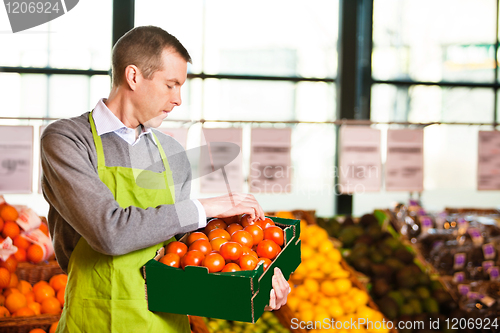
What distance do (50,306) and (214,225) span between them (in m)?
1.27

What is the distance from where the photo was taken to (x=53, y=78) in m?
3.24

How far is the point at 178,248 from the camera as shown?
1132mm

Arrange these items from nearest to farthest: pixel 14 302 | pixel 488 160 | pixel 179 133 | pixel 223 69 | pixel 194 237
→ pixel 194 237 < pixel 14 302 < pixel 179 133 < pixel 488 160 < pixel 223 69

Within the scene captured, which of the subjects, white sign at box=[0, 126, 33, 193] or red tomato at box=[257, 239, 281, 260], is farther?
white sign at box=[0, 126, 33, 193]

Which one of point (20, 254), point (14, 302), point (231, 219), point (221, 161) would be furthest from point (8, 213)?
point (231, 219)

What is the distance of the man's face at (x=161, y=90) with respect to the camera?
3.80ft

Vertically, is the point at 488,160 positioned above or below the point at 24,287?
above

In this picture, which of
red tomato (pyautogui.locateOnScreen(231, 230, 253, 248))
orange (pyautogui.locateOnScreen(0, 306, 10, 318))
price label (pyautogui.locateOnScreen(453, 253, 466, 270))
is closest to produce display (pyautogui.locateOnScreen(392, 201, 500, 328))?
price label (pyautogui.locateOnScreen(453, 253, 466, 270))

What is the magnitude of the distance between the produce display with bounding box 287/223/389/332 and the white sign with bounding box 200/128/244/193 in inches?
25.4

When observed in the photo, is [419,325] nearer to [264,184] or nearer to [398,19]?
[264,184]

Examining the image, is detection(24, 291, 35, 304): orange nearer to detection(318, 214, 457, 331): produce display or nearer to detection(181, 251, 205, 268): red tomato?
detection(181, 251, 205, 268): red tomato

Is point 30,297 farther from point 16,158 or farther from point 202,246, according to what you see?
point 202,246

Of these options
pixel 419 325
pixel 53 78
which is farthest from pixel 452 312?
pixel 53 78

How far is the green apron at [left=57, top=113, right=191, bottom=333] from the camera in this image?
114 cm
